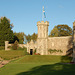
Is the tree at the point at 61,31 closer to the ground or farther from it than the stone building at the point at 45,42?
farther from it

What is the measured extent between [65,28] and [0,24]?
1408 inches

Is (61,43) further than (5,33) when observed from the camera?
No

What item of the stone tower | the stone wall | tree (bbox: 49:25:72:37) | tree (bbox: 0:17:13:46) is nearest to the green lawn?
the stone wall

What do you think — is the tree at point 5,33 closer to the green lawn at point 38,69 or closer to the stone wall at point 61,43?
the stone wall at point 61,43

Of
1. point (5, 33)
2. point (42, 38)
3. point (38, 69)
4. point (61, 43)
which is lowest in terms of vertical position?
point (38, 69)

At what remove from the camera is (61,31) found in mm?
81125

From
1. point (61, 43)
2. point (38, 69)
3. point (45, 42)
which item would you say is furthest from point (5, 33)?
point (38, 69)

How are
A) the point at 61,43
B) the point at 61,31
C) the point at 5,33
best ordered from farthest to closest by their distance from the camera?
the point at 61,31 → the point at 5,33 → the point at 61,43

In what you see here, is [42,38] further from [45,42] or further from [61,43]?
[61,43]

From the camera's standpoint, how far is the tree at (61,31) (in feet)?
256

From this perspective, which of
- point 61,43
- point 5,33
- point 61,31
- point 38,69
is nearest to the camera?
point 38,69

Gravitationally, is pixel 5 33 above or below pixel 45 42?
above

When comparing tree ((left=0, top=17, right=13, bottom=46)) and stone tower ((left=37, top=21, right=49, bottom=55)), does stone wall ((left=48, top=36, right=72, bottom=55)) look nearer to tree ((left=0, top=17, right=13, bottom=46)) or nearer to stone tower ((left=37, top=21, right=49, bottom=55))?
stone tower ((left=37, top=21, right=49, bottom=55))

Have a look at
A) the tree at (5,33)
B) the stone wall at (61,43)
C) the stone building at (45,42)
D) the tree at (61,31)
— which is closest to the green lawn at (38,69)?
the stone wall at (61,43)
